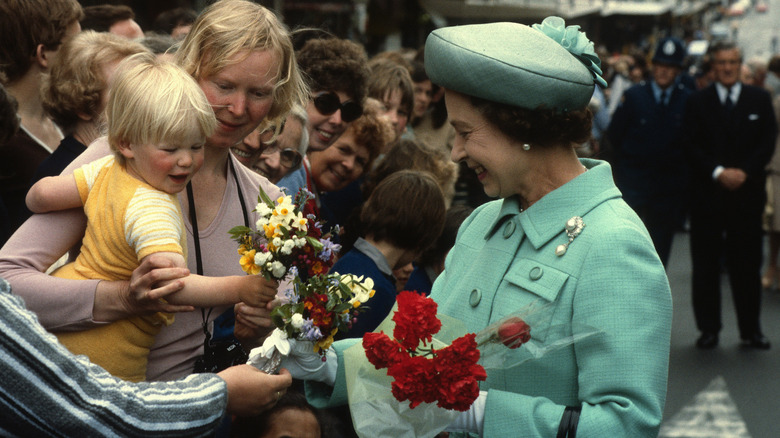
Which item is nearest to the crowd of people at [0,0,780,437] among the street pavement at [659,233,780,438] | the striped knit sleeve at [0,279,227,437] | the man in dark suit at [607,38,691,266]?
the striped knit sleeve at [0,279,227,437]

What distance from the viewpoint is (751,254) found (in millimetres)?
8234

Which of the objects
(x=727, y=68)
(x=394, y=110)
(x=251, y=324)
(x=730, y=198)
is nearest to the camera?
(x=251, y=324)

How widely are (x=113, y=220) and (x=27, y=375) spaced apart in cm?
75

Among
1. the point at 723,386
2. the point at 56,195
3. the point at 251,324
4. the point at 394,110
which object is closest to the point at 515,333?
the point at 251,324

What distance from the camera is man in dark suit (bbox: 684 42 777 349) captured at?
817cm

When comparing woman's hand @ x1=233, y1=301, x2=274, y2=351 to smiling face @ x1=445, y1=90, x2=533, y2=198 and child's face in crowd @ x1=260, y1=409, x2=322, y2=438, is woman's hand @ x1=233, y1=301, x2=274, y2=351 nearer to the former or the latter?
child's face in crowd @ x1=260, y1=409, x2=322, y2=438

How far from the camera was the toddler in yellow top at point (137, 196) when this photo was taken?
2.38 meters

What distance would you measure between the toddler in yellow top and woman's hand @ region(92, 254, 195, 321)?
3 centimetres

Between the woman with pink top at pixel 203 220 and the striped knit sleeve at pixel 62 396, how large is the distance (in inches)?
17.3

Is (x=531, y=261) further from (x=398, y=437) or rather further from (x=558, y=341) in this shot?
(x=398, y=437)

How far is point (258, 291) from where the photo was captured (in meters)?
2.32

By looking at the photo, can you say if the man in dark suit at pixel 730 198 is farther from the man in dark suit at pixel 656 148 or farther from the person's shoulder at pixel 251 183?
the person's shoulder at pixel 251 183

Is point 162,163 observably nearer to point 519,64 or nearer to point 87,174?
point 87,174

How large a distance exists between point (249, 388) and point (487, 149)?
90cm
